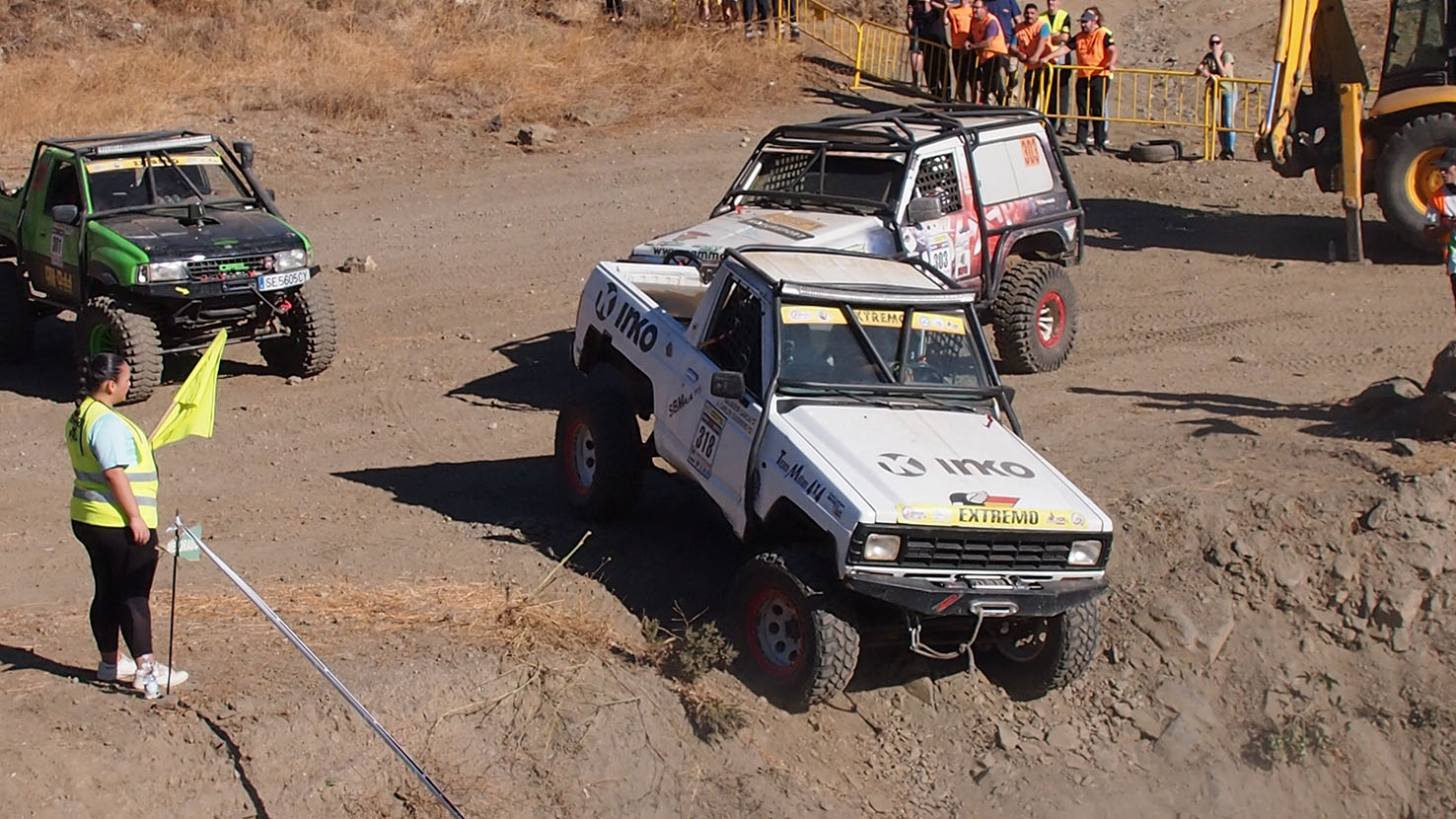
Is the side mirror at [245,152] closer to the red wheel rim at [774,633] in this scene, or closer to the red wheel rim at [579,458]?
the red wheel rim at [579,458]

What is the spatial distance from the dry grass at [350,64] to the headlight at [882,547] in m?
15.1

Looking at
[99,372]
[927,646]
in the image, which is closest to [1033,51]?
[927,646]

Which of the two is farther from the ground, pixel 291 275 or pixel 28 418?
pixel 291 275

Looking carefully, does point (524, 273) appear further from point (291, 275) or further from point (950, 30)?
point (950, 30)

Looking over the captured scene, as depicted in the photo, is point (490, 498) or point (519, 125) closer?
point (490, 498)

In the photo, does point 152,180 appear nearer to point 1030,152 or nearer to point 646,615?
point 646,615

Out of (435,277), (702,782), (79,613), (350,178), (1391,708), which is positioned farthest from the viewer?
(350,178)

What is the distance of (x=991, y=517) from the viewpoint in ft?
23.6

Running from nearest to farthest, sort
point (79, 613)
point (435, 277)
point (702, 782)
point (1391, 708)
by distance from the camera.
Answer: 1. point (702, 782)
2. point (79, 613)
3. point (1391, 708)
4. point (435, 277)

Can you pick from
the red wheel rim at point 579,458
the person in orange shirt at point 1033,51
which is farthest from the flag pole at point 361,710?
the person in orange shirt at point 1033,51

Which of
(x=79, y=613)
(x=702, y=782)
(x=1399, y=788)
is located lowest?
(x=1399, y=788)

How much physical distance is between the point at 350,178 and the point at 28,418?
7.81m

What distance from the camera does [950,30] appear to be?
2136 cm

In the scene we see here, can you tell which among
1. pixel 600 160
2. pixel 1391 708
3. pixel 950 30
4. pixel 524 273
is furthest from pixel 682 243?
pixel 950 30
